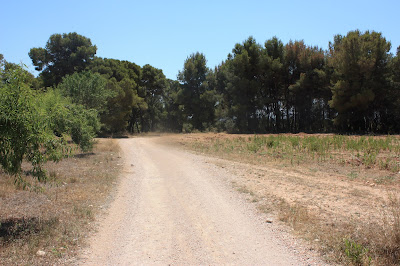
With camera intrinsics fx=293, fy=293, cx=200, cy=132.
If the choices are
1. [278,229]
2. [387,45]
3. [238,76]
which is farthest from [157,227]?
[238,76]

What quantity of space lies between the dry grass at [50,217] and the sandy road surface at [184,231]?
43 centimetres

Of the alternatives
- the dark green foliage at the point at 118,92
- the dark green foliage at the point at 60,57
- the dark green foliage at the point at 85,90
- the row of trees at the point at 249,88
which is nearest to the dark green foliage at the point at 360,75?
the row of trees at the point at 249,88

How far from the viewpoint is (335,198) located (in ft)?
25.7

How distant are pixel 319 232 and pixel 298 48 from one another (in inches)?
1585

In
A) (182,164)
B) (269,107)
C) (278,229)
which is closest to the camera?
(278,229)

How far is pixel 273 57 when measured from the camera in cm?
4269

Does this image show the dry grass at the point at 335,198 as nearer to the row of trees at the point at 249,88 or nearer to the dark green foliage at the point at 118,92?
the row of trees at the point at 249,88

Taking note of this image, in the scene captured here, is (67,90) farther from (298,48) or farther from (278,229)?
(298,48)

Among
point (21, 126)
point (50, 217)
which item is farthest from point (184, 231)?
point (21, 126)

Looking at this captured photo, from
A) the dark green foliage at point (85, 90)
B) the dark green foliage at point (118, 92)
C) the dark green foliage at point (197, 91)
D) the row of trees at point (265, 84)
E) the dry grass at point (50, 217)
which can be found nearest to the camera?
the dry grass at point (50, 217)

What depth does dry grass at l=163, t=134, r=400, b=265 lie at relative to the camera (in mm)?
4750

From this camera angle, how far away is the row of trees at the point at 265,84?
31.8 metres

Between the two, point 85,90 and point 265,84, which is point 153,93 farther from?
point 85,90

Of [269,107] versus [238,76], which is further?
[269,107]
